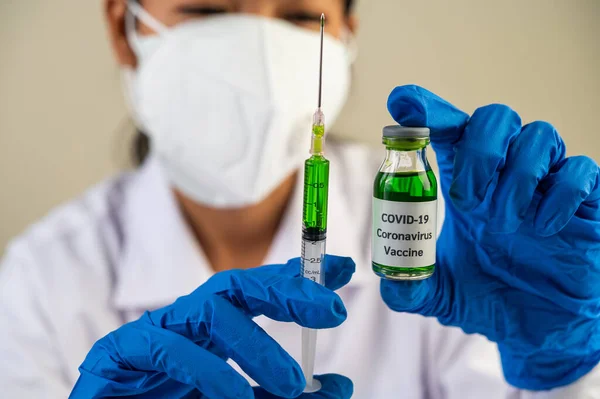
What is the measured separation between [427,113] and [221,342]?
0.42 metres

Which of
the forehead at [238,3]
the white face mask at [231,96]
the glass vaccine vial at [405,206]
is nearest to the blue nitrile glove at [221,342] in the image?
the glass vaccine vial at [405,206]

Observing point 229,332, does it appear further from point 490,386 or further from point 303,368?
point 490,386

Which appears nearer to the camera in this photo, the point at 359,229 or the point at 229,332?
the point at 229,332

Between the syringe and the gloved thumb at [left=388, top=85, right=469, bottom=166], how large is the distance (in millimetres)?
107

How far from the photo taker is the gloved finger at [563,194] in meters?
0.76

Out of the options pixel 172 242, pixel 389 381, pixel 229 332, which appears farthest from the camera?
pixel 172 242

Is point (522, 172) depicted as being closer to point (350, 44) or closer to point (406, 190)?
point (406, 190)

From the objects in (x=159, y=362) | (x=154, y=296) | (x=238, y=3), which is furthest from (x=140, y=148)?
(x=159, y=362)

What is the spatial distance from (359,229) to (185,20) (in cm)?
67

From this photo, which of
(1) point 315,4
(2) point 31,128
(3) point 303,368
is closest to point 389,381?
(3) point 303,368

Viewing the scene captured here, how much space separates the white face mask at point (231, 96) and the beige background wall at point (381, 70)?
0.23 m

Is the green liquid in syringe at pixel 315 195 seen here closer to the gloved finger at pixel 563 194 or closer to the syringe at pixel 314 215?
the syringe at pixel 314 215

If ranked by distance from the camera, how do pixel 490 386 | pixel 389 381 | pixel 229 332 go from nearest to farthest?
pixel 229 332
pixel 490 386
pixel 389 381

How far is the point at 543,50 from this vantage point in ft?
4.76
